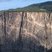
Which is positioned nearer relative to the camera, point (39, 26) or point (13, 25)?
point (39, 26)

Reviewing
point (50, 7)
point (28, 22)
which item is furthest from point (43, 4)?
point (28, 22)

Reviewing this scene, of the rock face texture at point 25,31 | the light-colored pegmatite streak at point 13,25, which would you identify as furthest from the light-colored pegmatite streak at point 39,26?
the light-colored pegmatite streak at point 13,25

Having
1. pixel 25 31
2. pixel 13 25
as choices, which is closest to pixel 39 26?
pixel 25 31

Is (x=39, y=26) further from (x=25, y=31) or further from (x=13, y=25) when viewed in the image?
(x=13, y=25)

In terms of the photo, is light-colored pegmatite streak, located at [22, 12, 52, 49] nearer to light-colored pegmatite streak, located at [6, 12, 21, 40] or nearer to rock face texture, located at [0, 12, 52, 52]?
rock face texture, located at [0, 12, 52, 52]

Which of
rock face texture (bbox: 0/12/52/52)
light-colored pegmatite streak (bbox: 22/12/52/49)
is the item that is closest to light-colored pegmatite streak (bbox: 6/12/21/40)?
rock face texture (bbox: 0/12/52/52)

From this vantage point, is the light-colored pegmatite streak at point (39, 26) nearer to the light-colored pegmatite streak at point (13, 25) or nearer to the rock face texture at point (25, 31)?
the rock face texture at point (25, 31)

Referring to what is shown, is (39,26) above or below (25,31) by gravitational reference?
above

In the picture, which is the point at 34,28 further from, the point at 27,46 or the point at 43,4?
the point at 43,4
